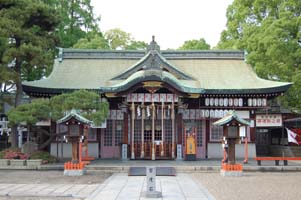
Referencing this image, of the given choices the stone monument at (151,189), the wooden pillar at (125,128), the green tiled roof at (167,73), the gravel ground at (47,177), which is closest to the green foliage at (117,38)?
the green tiled roof at (167,73)

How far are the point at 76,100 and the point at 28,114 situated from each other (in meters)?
2.46

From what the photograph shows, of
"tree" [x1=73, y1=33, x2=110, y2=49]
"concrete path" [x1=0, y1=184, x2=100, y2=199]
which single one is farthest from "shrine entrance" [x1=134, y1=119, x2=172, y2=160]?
"tree" [x1=73, y1=33, x2=110, y2=49]

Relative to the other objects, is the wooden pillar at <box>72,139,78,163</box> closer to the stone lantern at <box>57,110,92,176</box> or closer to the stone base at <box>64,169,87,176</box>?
the stone lantern at <box>57,110,92,176</box>

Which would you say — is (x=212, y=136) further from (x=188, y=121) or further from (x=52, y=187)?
(x=52, y=187)

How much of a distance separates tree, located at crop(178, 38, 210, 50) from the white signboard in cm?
2165

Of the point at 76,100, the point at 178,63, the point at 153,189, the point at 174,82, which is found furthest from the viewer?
the point at 178,63

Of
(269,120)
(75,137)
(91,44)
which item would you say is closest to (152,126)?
(75,137)

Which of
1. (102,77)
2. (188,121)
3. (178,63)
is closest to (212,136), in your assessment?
(188,121)

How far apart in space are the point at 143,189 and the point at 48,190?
9.85ft

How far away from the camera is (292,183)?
1516 cm

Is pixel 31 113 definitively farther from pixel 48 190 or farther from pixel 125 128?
pixel 48 190

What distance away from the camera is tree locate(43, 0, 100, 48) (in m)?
38.1

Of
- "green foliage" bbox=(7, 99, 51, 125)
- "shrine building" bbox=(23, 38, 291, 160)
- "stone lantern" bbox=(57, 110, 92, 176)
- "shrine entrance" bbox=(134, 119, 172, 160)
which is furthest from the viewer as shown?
"shrine entrance" bbox=(134, 119, 172, 160)

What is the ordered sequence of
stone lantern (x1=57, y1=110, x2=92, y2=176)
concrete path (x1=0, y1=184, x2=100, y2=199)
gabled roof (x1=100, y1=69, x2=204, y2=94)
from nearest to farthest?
concrete path (x1=0, y1=184, x2=100, y2=199) → stone lantern (x1=57, y1=110, x2=92, y2=176) → gabled roof (x1=100, y1=69, x2=204, y2=94)
